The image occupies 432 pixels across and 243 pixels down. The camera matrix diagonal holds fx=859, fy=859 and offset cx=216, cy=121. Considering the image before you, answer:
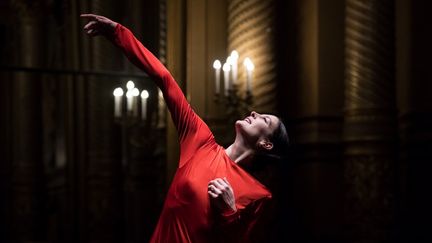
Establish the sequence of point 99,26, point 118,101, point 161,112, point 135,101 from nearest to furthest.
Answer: point 99,26, point 118,101, point 135,101, point 161,112

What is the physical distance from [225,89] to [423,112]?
171 cm

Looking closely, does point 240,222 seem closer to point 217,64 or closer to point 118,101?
point 217,64

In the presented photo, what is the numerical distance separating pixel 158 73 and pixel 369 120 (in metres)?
3.23

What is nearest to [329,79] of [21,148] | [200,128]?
[21,148]

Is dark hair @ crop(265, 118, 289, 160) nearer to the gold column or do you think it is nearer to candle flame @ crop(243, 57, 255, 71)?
candle flame @ crop(243, 57, 255, 71)

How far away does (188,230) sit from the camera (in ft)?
11.1

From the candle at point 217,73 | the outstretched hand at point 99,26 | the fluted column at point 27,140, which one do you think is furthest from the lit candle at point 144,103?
the outstretched hand at point 99,26

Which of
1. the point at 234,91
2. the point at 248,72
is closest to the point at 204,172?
the point at 234,91

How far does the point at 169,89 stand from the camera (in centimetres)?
349

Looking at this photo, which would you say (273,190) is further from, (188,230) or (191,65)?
(188,230)

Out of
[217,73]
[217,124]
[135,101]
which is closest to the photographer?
[217,73]

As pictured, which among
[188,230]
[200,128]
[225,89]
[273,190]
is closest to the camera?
[188,230]

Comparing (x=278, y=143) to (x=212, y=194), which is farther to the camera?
(x=278, y=143)

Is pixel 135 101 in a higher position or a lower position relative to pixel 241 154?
higher
